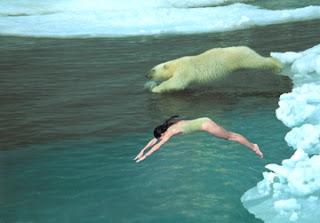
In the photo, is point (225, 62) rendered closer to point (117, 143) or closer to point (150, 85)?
point (150, 85)

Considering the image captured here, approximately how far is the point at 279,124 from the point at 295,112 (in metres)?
0.30

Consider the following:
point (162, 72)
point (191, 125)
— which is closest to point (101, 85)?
point (162, 72)

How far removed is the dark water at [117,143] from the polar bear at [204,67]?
0.81 feet

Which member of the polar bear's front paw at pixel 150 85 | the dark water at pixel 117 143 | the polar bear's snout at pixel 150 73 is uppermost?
the polar bear's snout at pixel 150 73

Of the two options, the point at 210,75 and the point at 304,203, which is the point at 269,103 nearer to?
the point at 210,75

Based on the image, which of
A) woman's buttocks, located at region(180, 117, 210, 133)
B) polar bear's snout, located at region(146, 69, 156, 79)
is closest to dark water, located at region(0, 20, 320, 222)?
polar bear's snout, located at region(146, 69, 156, 79)

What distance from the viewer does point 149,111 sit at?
10.1 m

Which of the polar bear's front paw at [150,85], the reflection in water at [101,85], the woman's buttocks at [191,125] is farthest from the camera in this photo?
the polar bear's front paw at [150,85]

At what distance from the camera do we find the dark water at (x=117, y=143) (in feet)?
20.7

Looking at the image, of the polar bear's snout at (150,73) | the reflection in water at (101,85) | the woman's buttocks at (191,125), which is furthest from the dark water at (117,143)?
the woman's buttocks at (191,125)

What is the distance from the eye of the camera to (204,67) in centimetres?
1211

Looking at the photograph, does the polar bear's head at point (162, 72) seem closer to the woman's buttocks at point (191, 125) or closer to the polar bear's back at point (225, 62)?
the polar bear's back at point (225, 62)

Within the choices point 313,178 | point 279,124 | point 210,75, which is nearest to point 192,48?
point 210,75

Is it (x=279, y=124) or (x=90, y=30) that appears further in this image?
(x=90, y=30)
